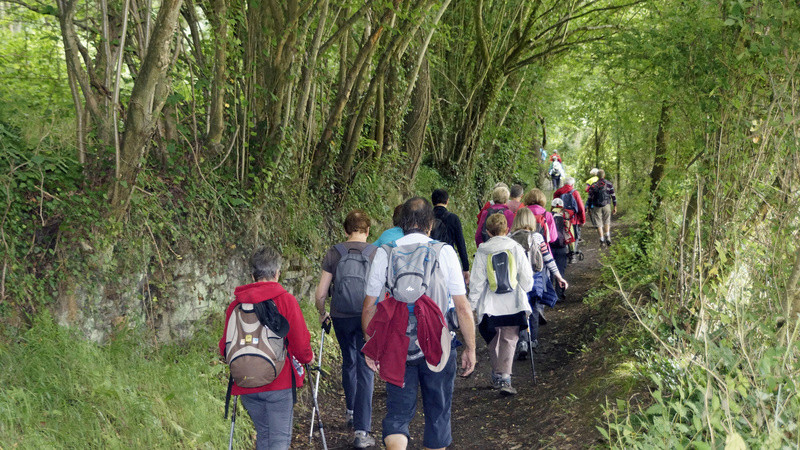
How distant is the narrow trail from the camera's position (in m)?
5.39

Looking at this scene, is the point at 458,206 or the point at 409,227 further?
the point at 458,206

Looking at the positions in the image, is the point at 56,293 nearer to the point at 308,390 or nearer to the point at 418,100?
the point at 308,390

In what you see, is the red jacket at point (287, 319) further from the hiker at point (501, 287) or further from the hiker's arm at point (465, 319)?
the hiker at point (501, 287)

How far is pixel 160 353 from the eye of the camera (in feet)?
18.8

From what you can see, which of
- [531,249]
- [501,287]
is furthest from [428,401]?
[531,249]

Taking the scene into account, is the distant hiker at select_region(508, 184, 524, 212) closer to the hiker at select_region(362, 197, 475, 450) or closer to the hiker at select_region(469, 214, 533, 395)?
the hiker at select_region(469, 214, 533, 395)

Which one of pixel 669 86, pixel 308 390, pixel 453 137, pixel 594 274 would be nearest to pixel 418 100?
pixel 453 137

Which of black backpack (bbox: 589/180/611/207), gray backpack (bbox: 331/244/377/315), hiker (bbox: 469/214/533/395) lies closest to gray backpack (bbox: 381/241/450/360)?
gray backpack (bbox: 331/244/377/315)

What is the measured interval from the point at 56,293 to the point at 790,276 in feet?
17.4

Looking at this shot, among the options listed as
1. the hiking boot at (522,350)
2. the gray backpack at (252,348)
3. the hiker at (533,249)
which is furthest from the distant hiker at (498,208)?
the gray backpack at (252,348)

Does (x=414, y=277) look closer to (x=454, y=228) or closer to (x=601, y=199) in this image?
(x=454, y=228)

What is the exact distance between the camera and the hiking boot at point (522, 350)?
7.52 m

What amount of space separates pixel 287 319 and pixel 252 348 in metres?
0.27

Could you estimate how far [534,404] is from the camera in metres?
6.34
